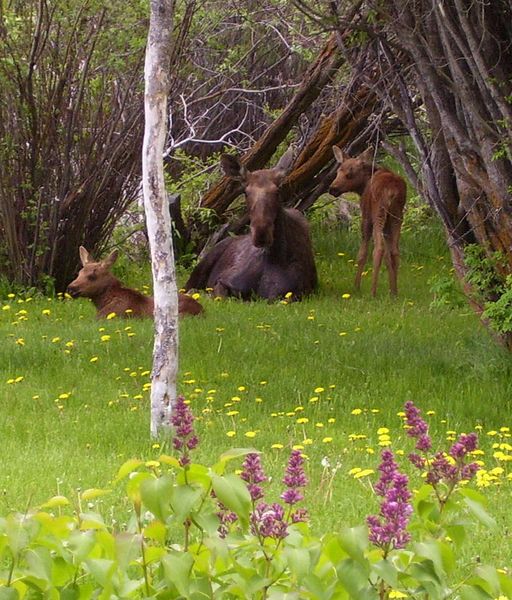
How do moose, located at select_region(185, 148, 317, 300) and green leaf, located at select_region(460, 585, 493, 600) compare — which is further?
Answer: moose, located at select_region(185, 148, 317, 300)

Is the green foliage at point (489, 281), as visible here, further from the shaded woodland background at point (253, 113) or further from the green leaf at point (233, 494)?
the green leaf at point (233, 494)

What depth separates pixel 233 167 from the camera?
15.4 metres

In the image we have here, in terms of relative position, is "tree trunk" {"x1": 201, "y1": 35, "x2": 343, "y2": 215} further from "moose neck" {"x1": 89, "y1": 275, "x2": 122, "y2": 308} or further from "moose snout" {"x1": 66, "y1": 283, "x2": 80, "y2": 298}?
"moose snout" {"x1": 66, "y1": 283, "x2": 80, "y2": 298}

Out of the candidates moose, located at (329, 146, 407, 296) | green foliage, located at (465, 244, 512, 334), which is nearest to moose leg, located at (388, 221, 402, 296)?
moose, located at (329, 146, 407, 296)

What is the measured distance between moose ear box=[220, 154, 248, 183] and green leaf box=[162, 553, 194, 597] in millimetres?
12022

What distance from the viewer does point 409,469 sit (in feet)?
24.5

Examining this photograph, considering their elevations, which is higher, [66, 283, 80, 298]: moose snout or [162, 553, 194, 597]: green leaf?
[66, 283, 80, 298]: moose snout

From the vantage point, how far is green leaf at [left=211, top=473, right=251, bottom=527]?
10.8ft

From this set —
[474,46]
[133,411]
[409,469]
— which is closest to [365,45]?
[474,46]

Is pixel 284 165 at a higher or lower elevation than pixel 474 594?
higher

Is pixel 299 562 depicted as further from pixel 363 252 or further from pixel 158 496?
pixel 363 252

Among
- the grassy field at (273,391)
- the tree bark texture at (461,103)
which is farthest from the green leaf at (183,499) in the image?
the tree bark texture at (461,103)

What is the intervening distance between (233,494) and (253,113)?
18.1m

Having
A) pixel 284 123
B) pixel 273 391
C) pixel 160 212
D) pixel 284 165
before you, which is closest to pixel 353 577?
pixel 160 212
